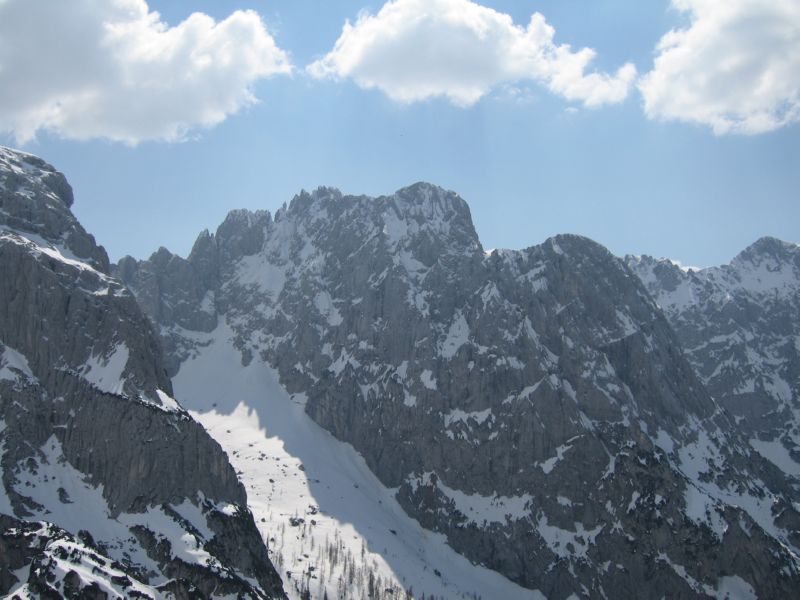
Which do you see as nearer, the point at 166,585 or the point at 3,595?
the point at 3,595

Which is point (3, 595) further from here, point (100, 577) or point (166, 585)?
point (166, 585)

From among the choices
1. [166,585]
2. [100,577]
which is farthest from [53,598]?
[166,585]

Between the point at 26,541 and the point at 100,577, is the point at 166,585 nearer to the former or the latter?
the point at 100,577

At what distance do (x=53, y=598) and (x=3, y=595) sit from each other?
Result: 13.0 meters

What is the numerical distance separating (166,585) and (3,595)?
34.0 metres

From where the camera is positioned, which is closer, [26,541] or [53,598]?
[53,598]

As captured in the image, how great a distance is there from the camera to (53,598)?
173 meters

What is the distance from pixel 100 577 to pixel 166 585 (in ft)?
62.5

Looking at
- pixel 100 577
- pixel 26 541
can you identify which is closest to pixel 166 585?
pixel 100 577

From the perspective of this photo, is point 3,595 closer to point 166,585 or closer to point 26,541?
point 26,541

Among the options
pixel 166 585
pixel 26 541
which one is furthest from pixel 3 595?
pixel 166 585

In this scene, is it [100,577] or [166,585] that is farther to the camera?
[166,585]

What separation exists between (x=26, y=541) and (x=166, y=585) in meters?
31.4

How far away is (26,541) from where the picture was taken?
7347 inches
